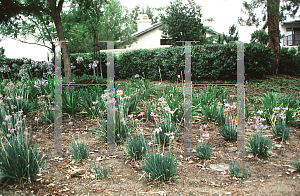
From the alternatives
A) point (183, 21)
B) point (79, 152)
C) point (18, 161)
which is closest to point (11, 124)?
point (18, 161)

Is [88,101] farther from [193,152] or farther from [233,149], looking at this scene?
[233,149]

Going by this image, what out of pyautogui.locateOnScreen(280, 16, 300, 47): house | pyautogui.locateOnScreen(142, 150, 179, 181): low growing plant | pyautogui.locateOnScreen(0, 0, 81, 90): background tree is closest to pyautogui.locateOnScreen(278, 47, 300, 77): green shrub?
pyautogui.locateOnScreen(0, 0, 81, 90): background tree

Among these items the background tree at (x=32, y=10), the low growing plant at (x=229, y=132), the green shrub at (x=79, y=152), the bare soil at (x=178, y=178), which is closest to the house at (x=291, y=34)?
the background tree at (x=32, y=10)

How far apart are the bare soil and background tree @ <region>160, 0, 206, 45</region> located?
15210 mm

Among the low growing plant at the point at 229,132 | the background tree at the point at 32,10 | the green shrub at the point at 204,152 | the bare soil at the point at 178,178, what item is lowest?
the bare soil at the point at 178,178

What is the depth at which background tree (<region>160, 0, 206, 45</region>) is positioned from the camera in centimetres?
1736

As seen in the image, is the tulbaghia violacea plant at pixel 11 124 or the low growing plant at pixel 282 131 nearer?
the tulbaghia violacea plant at pixel 11 124

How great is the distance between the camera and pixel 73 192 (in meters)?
2.27

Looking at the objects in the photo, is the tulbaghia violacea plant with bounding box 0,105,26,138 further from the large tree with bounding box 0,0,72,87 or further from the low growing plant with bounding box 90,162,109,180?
the large tree with bounding box 0,0,72,87

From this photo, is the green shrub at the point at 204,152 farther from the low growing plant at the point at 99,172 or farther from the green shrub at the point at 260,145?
the low growing plant at the point at 99,172

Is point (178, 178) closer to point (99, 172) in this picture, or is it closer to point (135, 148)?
point (135, 148)

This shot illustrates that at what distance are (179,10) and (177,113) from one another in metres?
15.0

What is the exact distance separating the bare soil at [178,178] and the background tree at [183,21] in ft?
49.9

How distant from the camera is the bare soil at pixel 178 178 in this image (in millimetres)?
2244
